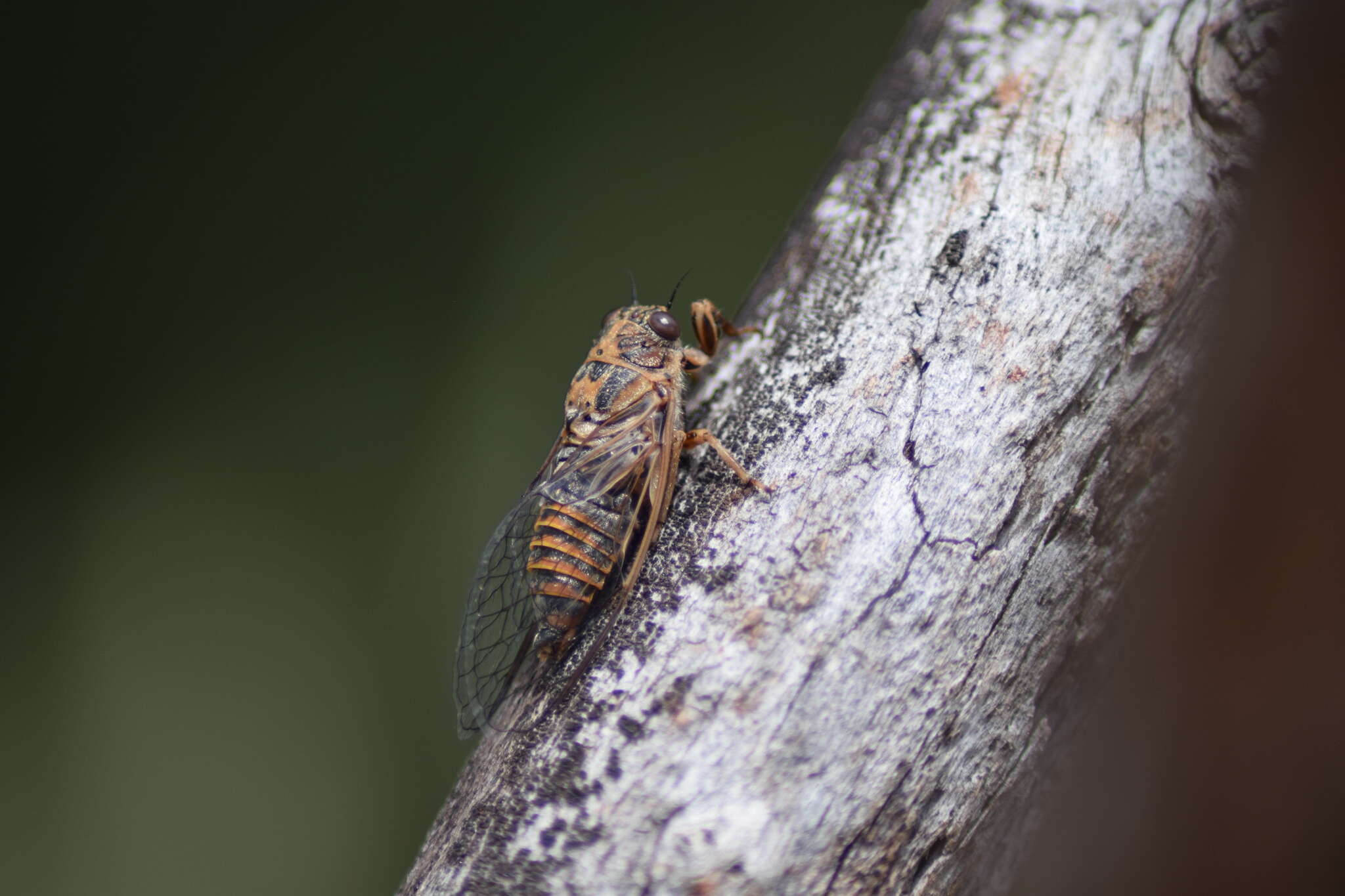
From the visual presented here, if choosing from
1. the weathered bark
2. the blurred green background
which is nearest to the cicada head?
the weathered bark

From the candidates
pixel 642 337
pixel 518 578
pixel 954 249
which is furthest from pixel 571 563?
pixel 954 249

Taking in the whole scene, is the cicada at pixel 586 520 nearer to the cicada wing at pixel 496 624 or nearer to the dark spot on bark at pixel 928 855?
the cicada wing at pixel 496 624

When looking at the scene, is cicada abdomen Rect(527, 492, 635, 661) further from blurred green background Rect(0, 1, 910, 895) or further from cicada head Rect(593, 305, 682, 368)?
blurred green background Rect(0, 1, 910, 895)

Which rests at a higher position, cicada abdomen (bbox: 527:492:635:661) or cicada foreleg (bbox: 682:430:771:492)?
cicada foreleg (bbox: 682:430:771:492)

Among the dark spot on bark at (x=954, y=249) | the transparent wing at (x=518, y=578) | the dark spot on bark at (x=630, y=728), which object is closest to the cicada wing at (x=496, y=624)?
the transparent wing at (x=518, y=578)

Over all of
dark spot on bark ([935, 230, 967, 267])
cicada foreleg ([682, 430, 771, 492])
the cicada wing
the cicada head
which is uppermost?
dark spot on bark ([935, 230, 967, 267])

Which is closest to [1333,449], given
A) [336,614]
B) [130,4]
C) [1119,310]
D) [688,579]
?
[1119,310]
